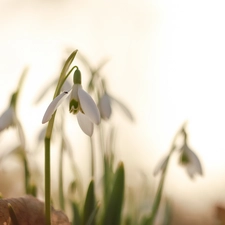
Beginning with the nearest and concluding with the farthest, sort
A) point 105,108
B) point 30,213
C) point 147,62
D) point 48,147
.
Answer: point 48,147
point 30,213
point 105,108
point 147,62

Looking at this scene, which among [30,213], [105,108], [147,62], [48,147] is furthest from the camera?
[147,62]

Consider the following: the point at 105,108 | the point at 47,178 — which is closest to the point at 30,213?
the point at 47,178

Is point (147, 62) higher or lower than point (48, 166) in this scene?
higher

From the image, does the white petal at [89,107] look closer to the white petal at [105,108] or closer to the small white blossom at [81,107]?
the small white blossom at [81,107]

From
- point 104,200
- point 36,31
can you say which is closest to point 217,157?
point 36,31

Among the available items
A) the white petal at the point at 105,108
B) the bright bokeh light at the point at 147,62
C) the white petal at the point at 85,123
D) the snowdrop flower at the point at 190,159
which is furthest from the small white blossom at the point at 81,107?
the bright bokeh light at the point at 147,62

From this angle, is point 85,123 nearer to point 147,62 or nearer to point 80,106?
point 80,106

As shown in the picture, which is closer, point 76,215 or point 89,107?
point 89,107
